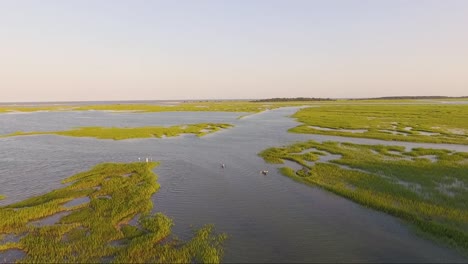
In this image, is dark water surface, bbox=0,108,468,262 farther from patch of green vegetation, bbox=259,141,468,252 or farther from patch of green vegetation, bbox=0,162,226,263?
patch of green vegetation, bbox=259,141,468,252

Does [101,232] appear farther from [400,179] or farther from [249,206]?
[400,179]

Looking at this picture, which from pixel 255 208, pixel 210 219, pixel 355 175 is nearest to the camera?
pixel 210 219

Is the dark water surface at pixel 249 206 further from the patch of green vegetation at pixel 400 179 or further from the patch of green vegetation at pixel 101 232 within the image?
the patch of green vegetation at pixel 400 179

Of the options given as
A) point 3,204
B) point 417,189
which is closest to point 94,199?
point 3,204

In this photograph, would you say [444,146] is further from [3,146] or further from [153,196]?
[3,146]

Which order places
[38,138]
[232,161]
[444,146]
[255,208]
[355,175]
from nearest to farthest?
[255,208]
[355,175]
[232,161]
[444,146]
[38,138]

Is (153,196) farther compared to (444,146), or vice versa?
(444,146)

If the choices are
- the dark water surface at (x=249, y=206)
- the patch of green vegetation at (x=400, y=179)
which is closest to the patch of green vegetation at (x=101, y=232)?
the dark water surface at (x=249, y=206)
